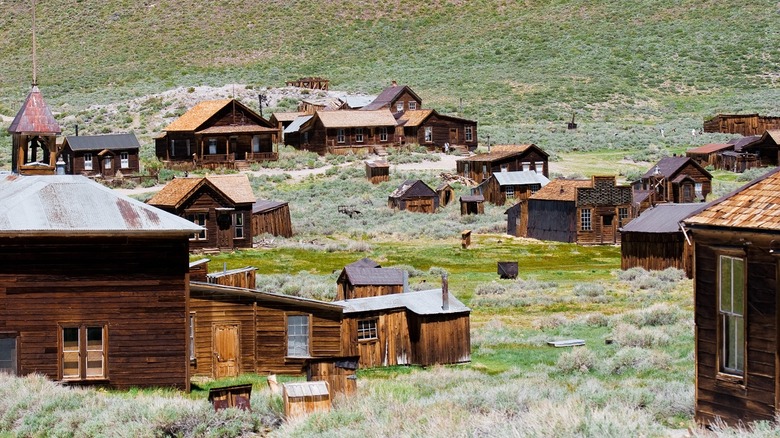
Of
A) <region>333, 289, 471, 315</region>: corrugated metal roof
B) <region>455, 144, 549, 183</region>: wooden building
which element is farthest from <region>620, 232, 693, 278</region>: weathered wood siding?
<region>455, 144, 549, 183</region>: wooden building

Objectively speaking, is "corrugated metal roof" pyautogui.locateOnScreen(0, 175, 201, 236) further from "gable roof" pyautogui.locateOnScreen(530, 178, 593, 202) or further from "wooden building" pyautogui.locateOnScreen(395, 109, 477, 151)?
"wooden building" pyautogui.locateOnScreen(395, 109, 477, 151)

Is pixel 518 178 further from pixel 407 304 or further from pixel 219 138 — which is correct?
pixel 407 304

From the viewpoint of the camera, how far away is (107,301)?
23.1 meters

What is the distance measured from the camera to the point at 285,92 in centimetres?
10431

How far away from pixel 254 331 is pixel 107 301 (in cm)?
481

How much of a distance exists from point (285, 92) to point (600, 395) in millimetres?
87682

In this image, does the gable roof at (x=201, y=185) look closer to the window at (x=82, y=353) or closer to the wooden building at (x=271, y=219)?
the wooden building at (x=271, y=219)

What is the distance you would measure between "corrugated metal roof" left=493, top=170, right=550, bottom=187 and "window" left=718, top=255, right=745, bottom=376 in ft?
165

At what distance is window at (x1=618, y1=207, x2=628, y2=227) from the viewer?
182 ft

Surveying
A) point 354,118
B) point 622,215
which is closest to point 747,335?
point 622,215

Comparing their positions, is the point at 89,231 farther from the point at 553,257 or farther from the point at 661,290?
the point at 553,257

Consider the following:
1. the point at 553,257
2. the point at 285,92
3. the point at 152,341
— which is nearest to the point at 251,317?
the point at 152,341

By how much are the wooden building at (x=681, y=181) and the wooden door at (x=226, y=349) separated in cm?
3967

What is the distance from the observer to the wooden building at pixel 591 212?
5509 cm
